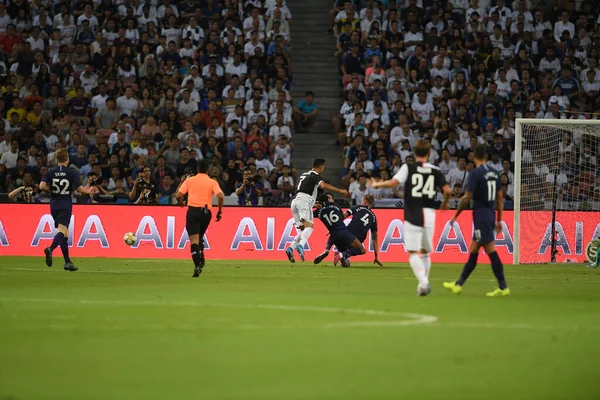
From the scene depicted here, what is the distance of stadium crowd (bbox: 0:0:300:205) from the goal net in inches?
255

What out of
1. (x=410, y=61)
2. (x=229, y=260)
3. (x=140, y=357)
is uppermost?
(x=410, y=61)

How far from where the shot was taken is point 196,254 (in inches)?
846

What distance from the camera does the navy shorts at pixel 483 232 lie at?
16750 mm

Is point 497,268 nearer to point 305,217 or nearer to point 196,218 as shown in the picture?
point 196,218

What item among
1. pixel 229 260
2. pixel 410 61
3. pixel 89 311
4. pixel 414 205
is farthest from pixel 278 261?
pixel 89 311

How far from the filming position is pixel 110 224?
3061 centimetres

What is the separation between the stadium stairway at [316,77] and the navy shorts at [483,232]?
1701 cm

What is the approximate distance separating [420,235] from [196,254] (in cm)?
645

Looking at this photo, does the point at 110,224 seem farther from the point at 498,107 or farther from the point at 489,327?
the point at 489,327

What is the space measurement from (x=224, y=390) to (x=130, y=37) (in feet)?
94.0

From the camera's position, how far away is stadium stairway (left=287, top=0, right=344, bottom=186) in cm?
3484

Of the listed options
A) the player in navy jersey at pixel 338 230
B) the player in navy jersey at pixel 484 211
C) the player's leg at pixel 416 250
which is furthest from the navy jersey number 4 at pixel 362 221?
the player's leg at pixel 416 250

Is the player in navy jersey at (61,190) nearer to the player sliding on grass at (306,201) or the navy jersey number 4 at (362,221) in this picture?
the player sliding on grass at (306,201)

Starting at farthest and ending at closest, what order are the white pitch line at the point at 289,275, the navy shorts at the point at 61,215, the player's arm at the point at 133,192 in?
1. the player's arm at the point at 133,192
2. the navy shorts at the point at 61,215
3. the white pitch line at the point at 289,275
